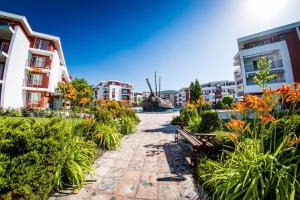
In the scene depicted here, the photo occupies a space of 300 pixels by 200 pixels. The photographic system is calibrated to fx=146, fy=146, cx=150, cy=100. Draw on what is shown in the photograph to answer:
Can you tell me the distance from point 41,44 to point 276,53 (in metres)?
37.3

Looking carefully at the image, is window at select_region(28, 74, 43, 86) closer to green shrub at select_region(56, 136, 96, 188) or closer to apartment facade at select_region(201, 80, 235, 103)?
green shrub at select_region(56, 136, 96, 188)

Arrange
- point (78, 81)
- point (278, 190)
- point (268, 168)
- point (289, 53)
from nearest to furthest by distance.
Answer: point (278, 190) → point (268, 168) → point (289, 53) → point (78, 81)

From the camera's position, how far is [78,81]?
3466cm

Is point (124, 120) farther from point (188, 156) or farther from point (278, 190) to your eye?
point (278, 190)

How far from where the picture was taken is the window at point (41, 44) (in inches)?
901

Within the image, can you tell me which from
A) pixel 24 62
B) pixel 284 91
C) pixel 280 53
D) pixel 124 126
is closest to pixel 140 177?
pixel 284 91

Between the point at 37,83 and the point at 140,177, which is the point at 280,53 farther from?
the point at 37,83

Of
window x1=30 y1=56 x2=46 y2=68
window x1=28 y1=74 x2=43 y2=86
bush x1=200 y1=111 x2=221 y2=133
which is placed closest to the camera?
bush x1=200 y1=111 x2=221 y2=133

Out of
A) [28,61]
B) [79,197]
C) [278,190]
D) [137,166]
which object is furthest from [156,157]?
[28,61]

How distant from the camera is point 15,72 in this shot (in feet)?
61.3

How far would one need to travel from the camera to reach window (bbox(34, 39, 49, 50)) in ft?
75.0

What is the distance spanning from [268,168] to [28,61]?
29099mm

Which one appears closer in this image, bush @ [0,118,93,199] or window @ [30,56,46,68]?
bush @ [0,118,93,199]

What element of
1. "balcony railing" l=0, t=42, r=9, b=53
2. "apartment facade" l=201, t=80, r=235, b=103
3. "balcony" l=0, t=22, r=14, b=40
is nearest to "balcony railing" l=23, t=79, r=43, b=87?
"balcony railing" l=0, t=42, r=9, b=53
